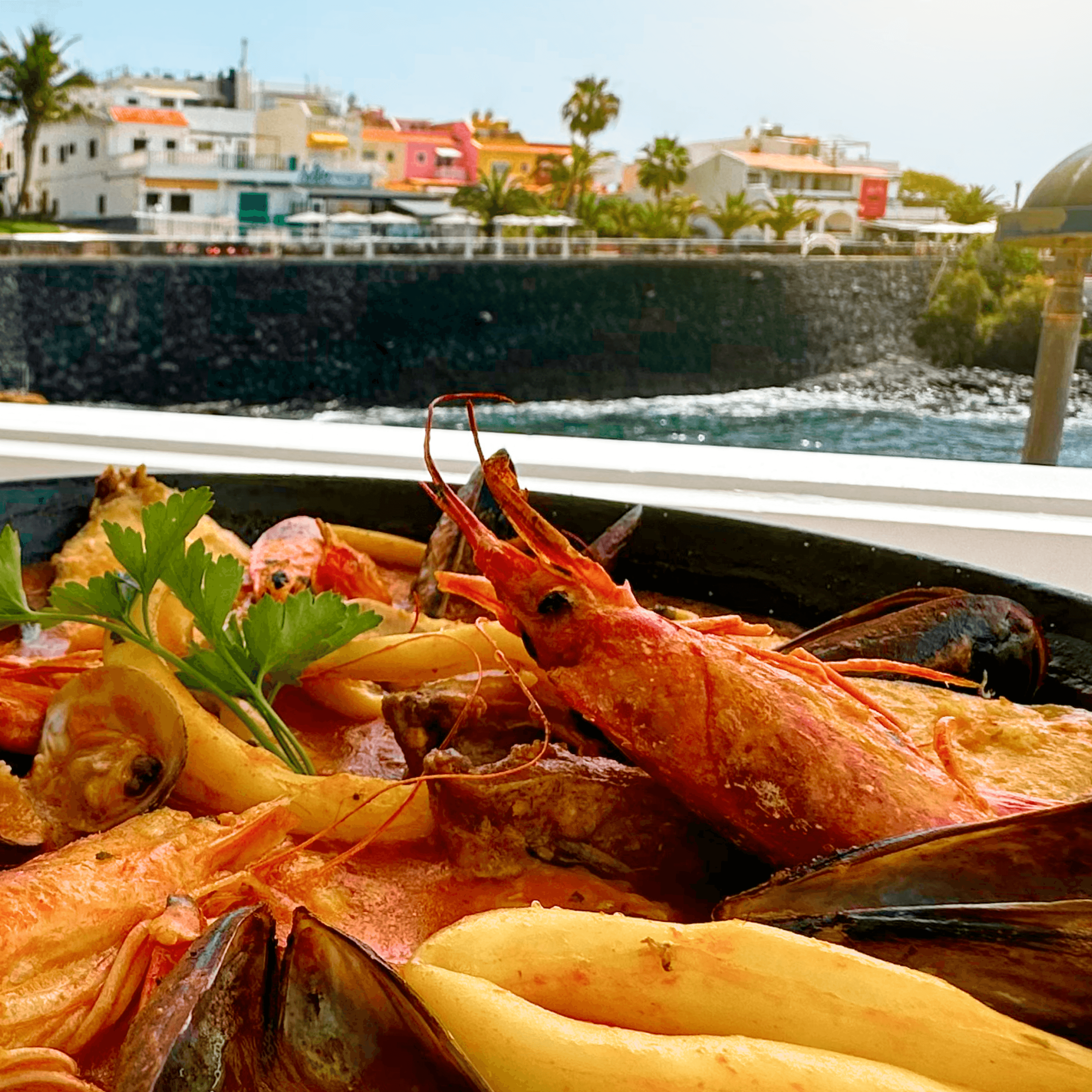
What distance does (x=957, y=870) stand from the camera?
1.50 feet

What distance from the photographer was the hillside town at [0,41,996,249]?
552 inches

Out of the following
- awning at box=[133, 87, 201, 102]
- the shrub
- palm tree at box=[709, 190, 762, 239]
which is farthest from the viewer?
awning at box=[133, 87, 201, 102]

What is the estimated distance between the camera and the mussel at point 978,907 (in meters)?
0.42

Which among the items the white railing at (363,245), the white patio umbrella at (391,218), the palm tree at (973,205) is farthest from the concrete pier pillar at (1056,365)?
the white patio umbrella at (391,218)

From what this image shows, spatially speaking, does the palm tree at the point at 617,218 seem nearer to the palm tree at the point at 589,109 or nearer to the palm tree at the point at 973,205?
the palm tree at the point at 589,109

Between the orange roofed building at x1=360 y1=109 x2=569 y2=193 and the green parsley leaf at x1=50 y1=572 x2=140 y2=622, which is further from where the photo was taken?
the orange roofed building at x1=360 y1=109 x2=569 y2=193

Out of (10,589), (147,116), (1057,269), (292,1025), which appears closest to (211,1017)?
(292,1025)

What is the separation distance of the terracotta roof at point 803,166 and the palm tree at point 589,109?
9.80 ft

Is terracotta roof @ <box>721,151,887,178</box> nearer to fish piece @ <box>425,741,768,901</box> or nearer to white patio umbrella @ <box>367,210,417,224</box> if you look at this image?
white patio umbrella @ <box>367,210,417,224</box>

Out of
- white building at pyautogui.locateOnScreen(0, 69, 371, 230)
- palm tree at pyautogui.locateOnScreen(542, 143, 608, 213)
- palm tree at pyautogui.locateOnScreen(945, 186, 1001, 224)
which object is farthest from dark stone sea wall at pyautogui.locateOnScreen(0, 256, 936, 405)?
palm tree at pyautogui.locateOnScreen(945, 186, 1001, 224)

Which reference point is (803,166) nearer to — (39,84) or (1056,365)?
(1056,365)

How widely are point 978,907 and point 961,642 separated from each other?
0.40 meters

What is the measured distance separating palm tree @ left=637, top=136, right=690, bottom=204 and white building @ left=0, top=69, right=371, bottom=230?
217 inches

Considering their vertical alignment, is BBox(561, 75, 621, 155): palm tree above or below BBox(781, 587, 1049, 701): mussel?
above
